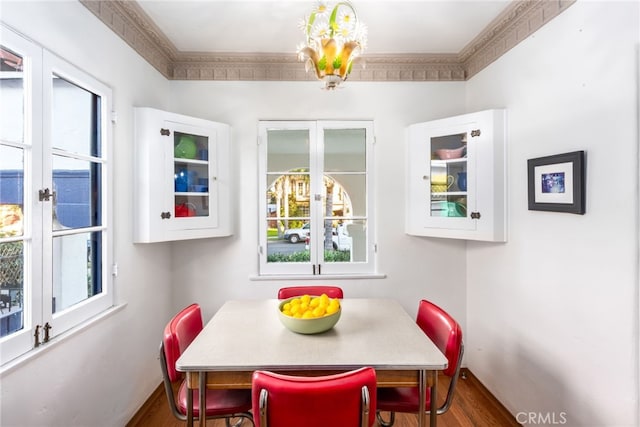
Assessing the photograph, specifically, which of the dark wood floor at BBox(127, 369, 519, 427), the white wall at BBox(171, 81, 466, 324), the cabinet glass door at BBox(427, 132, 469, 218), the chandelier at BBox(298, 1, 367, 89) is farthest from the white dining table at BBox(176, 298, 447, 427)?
the chandelier at BBox(298, 1, 367, 89)

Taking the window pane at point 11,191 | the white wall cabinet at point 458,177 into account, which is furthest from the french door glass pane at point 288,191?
the window pane at point 11,191

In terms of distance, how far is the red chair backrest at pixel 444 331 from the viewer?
56.1 inches

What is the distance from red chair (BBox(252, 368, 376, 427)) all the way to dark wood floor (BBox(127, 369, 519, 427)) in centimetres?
113

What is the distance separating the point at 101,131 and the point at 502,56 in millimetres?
2680

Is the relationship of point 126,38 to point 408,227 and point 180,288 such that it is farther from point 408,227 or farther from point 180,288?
point 408,227

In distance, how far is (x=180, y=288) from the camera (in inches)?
99.1

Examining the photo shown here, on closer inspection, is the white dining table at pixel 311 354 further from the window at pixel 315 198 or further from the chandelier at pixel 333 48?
the chandelier at pixel 333 48

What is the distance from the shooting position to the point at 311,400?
3.31ft

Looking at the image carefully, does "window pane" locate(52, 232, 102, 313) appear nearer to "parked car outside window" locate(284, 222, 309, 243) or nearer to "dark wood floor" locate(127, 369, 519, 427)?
"dark wood floor" locate(127, 369, 519, 427)

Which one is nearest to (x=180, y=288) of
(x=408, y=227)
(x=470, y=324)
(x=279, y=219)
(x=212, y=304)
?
(x=212, y=304)

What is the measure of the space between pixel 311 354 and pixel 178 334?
2.29ft

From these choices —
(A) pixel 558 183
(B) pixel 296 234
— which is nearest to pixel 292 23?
(B) pixel 296 234

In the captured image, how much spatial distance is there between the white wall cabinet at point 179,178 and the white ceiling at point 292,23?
2.02 feet

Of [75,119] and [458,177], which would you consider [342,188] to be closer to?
[458,177]
